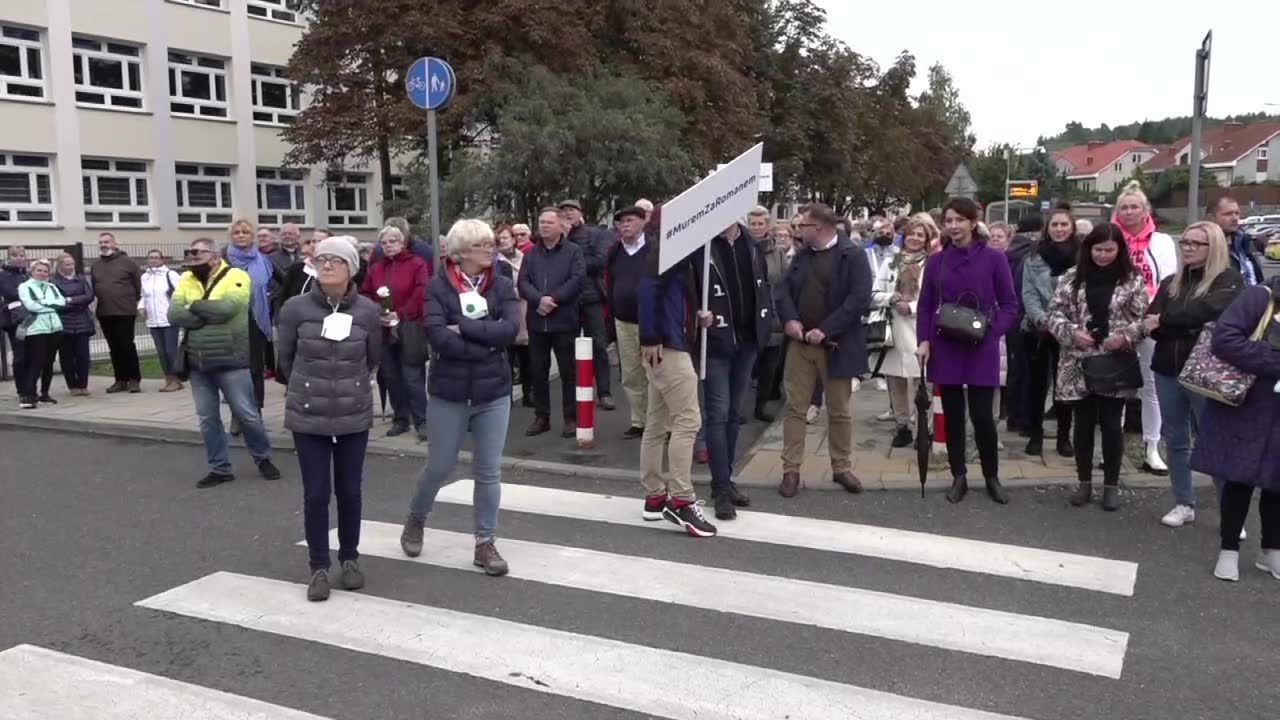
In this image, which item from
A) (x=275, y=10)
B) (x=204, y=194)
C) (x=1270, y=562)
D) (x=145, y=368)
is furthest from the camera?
(x=275, y=10)

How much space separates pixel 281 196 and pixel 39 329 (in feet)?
81.4

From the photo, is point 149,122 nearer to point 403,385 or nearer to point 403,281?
point 403,385

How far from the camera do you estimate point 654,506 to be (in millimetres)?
6676

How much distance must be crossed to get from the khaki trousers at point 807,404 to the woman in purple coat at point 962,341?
65 centimetres

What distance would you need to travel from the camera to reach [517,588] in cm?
541

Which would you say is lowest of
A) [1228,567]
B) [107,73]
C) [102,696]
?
[102,696]

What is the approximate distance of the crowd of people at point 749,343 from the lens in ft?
17.7

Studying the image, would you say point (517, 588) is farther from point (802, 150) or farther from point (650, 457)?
point (802, 150)

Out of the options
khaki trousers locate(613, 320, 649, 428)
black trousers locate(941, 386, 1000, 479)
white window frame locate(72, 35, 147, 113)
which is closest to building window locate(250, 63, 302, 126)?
white window frame locate(72, 35, 147, 113)

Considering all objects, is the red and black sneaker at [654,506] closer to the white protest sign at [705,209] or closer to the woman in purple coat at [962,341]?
the white protest sign at [705,209]

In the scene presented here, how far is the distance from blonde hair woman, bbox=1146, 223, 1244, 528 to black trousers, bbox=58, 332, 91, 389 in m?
11.7

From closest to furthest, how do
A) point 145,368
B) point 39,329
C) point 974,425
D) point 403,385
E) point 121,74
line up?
point 974,425
point 403,385
point 39,329
point 145,368
point 121,74

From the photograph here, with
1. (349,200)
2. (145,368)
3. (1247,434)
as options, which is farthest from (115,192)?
(1247,434)

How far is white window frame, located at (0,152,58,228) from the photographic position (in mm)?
28266
